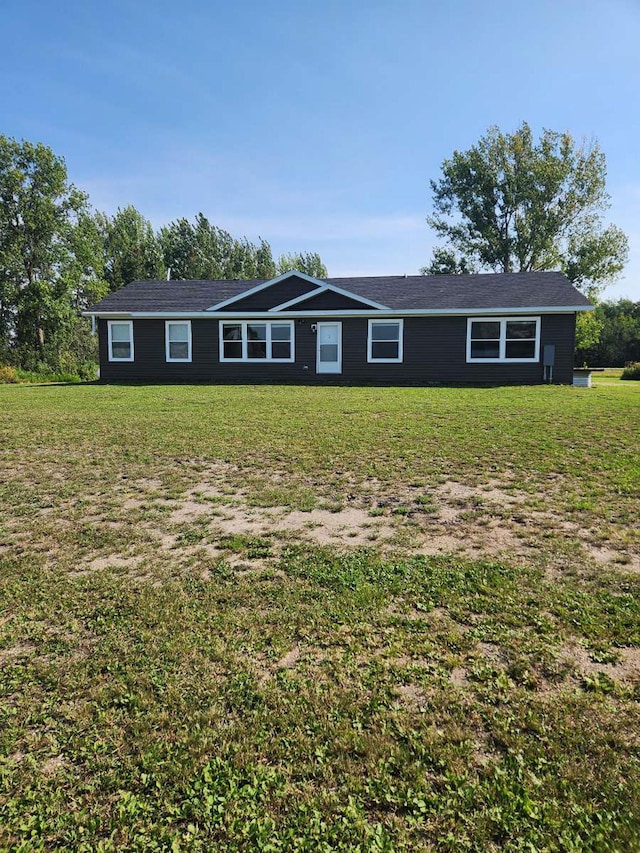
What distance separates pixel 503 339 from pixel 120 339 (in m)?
14.7

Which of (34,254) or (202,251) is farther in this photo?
(202,251)

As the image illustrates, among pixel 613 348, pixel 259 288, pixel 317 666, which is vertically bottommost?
pixel 317 666

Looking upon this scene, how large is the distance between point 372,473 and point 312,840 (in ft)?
14.2

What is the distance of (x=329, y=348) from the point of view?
19.4 metres

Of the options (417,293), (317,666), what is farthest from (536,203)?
(317,666)

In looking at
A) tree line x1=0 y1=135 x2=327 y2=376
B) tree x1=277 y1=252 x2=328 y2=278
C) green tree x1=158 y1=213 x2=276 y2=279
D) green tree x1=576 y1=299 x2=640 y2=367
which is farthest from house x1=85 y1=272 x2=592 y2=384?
tree x1=277 y1=252 x2=328 y2=278

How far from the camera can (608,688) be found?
219 cm

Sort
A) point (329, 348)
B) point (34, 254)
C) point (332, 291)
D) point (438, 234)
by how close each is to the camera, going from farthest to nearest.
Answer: point (438, 234), point (34, 254), point (329, 348), point (332, 291)

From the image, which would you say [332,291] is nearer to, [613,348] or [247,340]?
[247,340]

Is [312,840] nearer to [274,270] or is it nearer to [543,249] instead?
[543,249]

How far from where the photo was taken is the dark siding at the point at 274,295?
19712 mm

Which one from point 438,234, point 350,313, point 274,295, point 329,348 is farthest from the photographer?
point 438,234

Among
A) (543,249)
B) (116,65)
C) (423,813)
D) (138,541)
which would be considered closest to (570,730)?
(423,813)

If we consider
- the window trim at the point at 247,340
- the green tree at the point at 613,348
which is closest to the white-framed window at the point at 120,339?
the window trim at the point at 247,340
